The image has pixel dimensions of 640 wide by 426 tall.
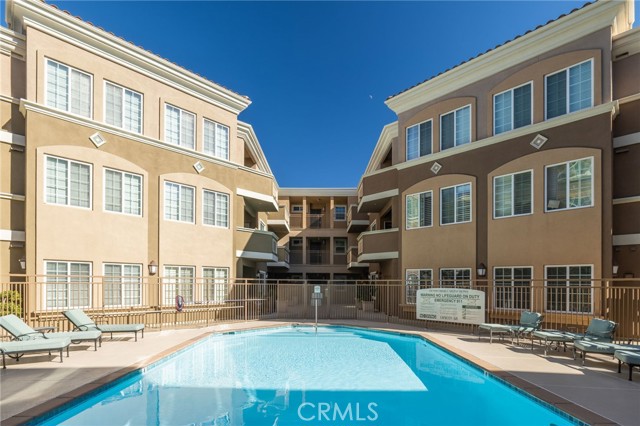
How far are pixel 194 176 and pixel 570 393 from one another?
16.0m

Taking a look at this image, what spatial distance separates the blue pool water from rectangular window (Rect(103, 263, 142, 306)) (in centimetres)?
469

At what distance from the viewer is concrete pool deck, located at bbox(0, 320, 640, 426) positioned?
6.13m

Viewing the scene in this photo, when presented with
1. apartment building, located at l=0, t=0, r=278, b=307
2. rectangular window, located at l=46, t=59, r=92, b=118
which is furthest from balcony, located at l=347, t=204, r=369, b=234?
rectangular window, located at l=46, t=59, r=92, b=118

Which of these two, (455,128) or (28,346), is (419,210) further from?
(28,346)

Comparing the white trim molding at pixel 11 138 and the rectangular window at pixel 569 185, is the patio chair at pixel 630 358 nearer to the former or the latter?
the rectangular window at pixel 569 185

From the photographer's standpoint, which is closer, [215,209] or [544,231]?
[544,231]

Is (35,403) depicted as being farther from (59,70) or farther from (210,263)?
(59,70)

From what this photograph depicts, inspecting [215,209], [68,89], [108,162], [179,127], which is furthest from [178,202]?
[68,89]

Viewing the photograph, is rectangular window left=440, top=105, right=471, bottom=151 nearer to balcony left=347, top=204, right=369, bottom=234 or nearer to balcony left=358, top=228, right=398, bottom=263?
balcony left=358, top=228, right=398, bottom=263

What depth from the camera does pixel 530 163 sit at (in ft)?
45.1

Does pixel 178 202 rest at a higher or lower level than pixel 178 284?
higher

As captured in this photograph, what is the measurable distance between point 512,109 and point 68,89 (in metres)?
17.8

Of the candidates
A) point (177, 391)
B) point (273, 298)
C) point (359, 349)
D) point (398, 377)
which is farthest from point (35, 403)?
point (273, 298)

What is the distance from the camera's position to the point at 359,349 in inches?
481
